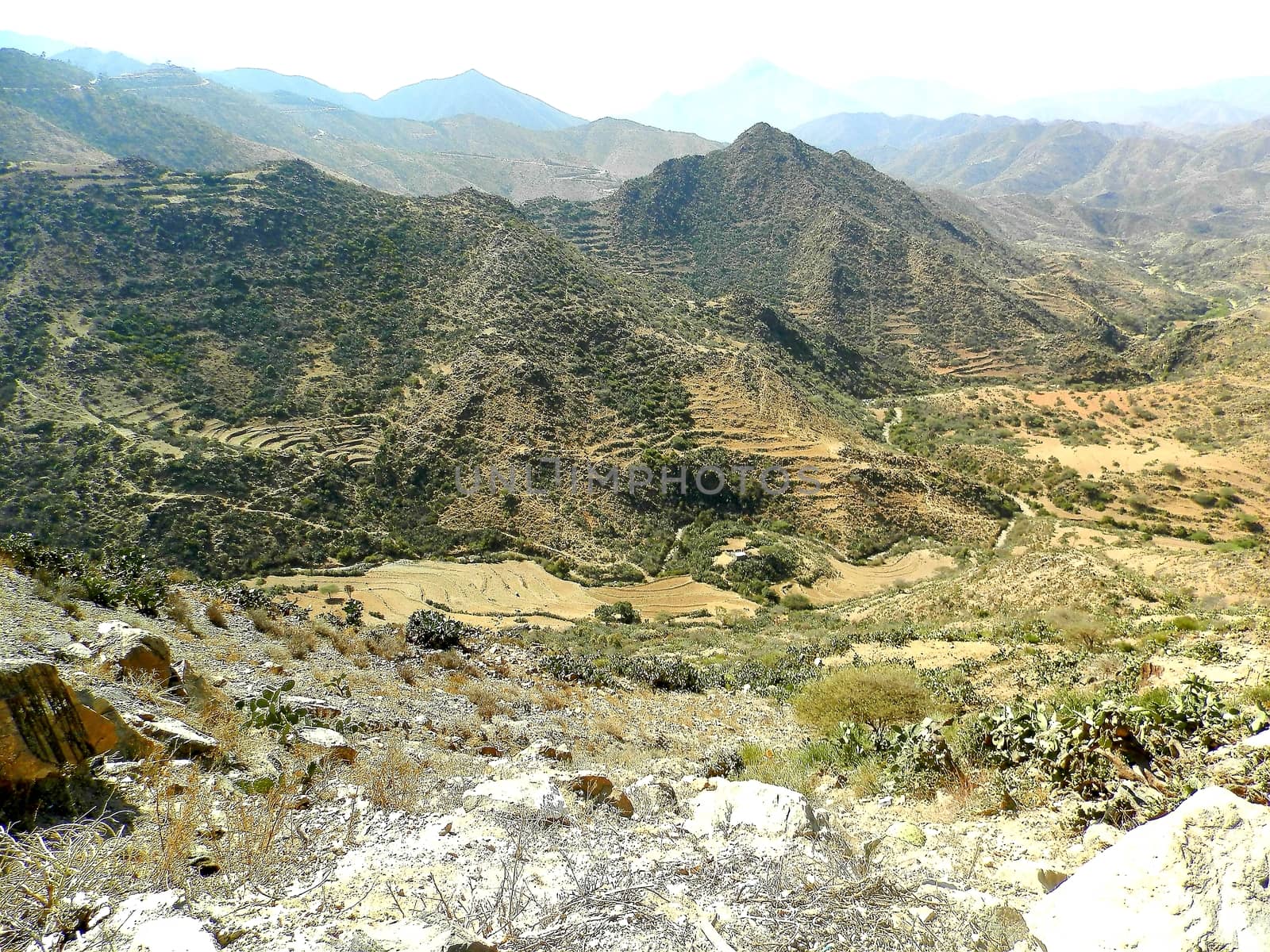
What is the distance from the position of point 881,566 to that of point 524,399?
21500 mm

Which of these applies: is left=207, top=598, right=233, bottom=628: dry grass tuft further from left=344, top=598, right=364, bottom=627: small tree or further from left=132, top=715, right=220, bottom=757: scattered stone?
left=132, top=715, right=220, bottom=757: scattered stone

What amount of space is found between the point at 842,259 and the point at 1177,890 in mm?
79196

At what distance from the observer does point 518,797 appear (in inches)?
203

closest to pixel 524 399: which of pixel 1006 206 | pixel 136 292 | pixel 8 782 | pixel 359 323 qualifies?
pixel 359 323

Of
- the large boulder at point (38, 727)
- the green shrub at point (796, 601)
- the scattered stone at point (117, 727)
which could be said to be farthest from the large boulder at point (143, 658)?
the green shrub at point (796, 601)

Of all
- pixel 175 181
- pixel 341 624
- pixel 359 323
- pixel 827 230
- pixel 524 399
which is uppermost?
pixel 827 230

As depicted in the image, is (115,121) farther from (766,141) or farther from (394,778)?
(394,778)

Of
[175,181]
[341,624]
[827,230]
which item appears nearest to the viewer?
[341,624]

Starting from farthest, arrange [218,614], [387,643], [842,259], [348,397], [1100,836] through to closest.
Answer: [842,259] → [348,397] → [387,643] → [218,614] → [1100,836]

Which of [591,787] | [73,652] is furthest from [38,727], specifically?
[591,787]

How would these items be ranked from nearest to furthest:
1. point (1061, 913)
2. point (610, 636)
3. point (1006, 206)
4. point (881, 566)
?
1. point (1061, 913)
2. point (610, 636)
3. point (881, 566)
4. point (1006, 206)

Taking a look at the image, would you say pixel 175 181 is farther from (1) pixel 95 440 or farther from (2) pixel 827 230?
(2) pixel 827 230

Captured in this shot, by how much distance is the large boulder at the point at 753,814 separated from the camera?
474cm

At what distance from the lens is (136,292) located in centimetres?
3672
